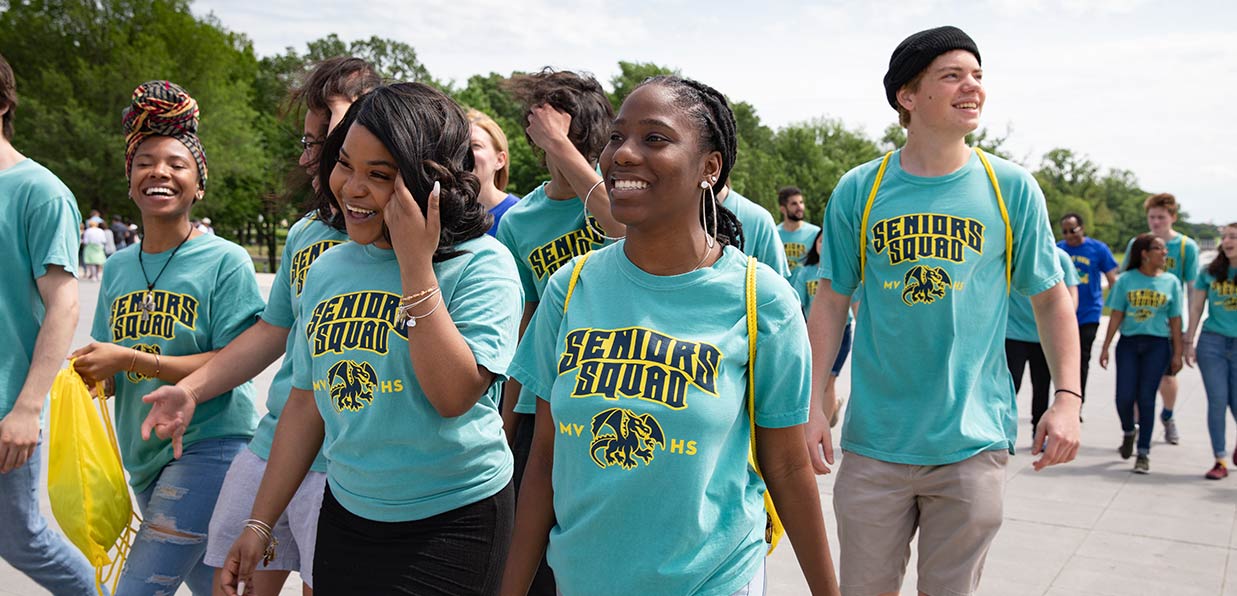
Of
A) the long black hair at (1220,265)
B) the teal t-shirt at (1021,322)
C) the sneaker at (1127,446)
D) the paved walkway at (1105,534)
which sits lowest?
the paved walkway at (1105,534)

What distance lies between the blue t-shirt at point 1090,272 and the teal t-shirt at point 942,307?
6602mm

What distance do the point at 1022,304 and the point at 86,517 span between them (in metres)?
7.13

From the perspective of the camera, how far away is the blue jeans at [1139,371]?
8.60 m

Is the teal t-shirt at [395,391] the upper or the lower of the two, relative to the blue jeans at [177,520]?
upper

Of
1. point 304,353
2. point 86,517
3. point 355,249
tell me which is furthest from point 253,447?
point 355,249

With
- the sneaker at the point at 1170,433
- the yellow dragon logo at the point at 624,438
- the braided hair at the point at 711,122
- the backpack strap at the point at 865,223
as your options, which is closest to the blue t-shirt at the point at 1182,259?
the sneaker at the point at 1170,433

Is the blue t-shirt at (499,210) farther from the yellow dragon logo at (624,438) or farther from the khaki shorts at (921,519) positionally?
the yellow dragon logo at (624,438)

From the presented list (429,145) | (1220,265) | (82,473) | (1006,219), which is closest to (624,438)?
(429,145)

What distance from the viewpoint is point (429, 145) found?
255 centimetres

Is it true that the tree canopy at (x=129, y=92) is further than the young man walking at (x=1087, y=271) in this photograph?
Yes

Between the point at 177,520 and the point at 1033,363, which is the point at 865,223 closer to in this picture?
the point at 177,520

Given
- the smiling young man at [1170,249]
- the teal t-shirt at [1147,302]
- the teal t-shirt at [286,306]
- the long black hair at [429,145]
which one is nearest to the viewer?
the long black hair at [429,145]

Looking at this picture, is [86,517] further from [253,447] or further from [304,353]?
[304,353]

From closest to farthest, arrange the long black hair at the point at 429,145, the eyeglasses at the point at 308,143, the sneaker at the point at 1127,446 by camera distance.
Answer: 1. the long black hair at the point at 429,145
2. the eyeglasses at the point at 308,143
3. the sneaker at the point at 1127,446
